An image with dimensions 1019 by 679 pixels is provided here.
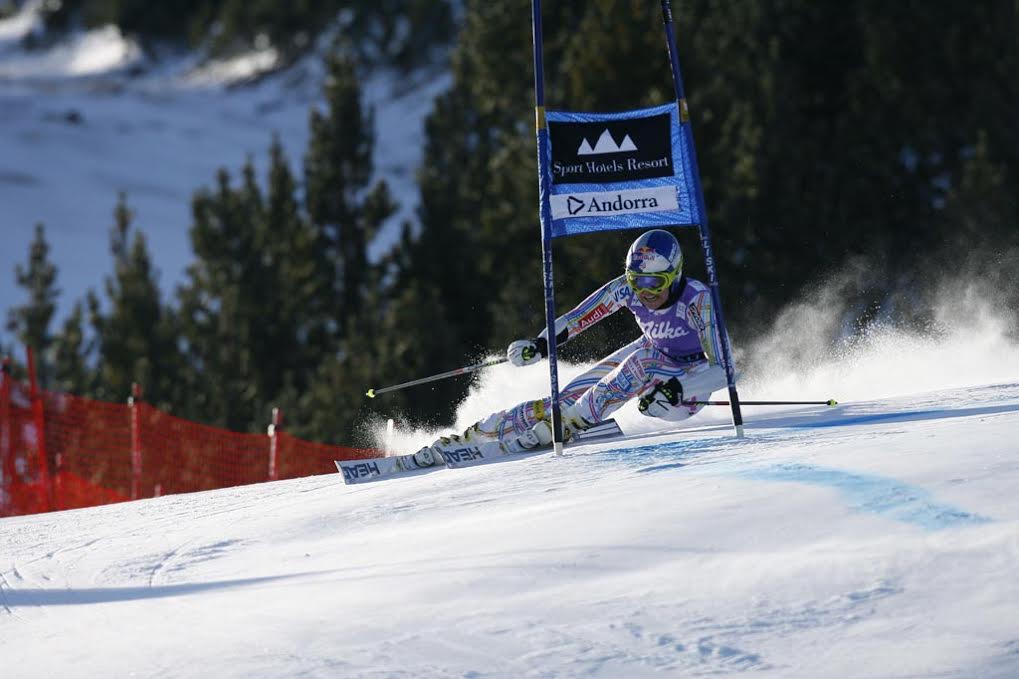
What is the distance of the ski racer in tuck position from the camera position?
796cm

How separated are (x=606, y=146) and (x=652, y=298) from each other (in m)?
1.08

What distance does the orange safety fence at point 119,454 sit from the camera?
532 inches

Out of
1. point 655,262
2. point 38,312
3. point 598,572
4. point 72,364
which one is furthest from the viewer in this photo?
point 38,312

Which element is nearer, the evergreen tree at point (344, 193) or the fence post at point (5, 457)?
the fence post at point (5, 457)

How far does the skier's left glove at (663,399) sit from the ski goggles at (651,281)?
0.71m

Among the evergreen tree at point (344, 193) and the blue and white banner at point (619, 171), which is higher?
the evergreen tree at point (344, 193)

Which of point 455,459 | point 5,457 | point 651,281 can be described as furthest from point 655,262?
point 5,457

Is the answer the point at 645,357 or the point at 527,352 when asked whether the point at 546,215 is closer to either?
the point at 527,352

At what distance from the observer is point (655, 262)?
312 inches

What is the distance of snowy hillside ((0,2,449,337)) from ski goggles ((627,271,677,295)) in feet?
161

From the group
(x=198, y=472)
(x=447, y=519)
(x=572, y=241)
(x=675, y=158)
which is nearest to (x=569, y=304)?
(x=572, y=241)

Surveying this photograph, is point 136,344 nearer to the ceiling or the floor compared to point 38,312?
nearer to the floor

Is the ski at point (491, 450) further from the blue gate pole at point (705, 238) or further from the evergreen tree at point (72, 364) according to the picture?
the evergreen tree at point (72, 364)

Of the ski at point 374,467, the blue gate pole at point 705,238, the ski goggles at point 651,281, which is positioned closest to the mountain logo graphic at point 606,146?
the blue gate pole at point 705,238
